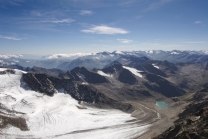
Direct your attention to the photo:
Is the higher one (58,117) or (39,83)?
(39,83)

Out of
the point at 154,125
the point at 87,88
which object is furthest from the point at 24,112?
the point at 154,125

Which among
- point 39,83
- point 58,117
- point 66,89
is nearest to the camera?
point 58,117

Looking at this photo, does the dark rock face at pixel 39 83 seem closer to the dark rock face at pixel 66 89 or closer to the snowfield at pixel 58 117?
the dark rock face at pixel 66 89

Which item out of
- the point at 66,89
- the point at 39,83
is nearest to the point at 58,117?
the point at 39,83

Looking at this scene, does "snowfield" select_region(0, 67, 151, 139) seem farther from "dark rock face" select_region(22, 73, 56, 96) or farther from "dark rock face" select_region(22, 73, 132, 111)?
"dark rock face" select_region(22, 73, 132, 111)

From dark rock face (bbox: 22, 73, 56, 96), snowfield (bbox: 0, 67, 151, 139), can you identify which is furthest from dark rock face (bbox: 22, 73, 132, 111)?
snowfield (bbox: 0, 67, 151, 139)

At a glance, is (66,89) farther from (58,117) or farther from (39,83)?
(58,117)

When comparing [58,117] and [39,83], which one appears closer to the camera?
[58,117]

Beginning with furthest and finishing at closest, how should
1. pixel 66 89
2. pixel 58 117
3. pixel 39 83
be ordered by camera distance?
pixel 66 89
pixel 39 83
pixel 58 117
